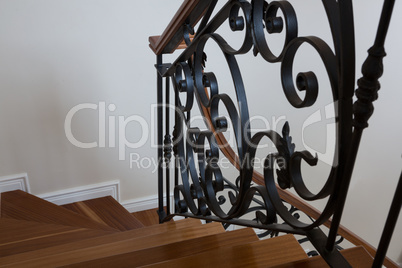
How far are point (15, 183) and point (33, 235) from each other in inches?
33.2

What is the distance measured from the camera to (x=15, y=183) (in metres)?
3.26

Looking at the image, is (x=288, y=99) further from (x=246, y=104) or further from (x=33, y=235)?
(x=33, y=235)

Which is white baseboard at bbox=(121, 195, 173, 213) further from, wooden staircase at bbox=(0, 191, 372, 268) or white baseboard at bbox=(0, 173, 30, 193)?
white baseboard at bbox=(0, 173, 30, 193)

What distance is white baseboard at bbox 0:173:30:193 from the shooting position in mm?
3201

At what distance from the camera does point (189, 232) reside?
6.52 feet

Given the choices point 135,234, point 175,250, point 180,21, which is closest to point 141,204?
point 135,234

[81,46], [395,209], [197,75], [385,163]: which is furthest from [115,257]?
[385,163]

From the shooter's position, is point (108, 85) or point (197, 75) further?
point (108, 85)

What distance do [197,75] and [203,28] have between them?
0.20 metres

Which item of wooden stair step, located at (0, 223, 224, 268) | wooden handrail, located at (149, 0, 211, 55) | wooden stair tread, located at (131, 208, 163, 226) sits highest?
wooden handrail, located at (149, 0, 211, 55)

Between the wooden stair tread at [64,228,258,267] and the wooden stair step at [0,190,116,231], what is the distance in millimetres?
1325

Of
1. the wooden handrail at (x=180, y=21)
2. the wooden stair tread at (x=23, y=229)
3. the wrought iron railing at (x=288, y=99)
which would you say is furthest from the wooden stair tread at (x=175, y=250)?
the wooden stair tread at (x=23, y=229)

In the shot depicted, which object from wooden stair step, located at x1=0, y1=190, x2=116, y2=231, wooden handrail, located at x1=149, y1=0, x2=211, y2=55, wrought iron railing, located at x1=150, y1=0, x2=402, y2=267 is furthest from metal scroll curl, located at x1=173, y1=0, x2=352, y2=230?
wooden stair step, located at x1=0, y1=190, x2=116, y2=231

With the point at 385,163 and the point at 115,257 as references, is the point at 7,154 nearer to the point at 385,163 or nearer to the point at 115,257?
the point at 115,257
